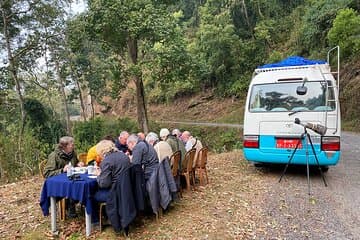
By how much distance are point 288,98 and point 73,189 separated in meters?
4.70

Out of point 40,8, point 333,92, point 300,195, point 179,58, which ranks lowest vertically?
point 300,195

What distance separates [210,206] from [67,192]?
222cm

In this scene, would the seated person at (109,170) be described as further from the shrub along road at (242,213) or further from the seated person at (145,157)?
the shrub along road at (242,213)

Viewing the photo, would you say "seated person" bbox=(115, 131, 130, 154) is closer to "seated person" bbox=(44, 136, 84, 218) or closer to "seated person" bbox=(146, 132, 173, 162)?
"seated person" bbox=(146, 132, 173, 162)

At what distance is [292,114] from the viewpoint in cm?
675

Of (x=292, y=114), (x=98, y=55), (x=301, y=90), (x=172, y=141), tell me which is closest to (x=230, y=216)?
(x=172, y=141)

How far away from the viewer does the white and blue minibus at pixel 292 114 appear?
21.3 feet

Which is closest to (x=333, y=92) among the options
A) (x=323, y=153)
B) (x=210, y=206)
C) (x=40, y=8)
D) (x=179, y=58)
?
(x=323, y=153)

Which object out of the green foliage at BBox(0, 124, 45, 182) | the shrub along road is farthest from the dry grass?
the green foliage at BBox(0, 124, 45, 182)

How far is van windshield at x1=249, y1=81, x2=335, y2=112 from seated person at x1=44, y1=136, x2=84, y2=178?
151 inches

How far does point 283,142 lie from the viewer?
673cm

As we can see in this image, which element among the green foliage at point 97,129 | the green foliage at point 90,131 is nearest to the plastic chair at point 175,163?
the green foliage at point 97,129

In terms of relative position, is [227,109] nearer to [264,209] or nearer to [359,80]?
[359,80]

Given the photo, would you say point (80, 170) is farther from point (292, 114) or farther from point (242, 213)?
point (292, 114)
